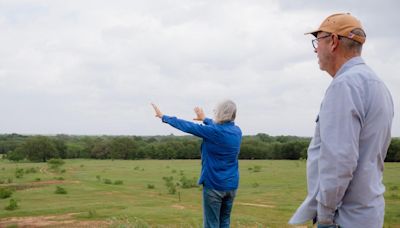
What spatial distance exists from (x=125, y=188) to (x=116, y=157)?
35162 millimetres

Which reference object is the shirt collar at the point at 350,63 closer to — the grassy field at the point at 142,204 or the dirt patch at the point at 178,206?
the grassy field at the point at 142,204

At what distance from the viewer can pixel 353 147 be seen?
6.72ft

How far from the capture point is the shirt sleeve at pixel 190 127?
3891mm

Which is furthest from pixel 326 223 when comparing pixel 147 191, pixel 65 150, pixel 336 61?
pixel 65 150

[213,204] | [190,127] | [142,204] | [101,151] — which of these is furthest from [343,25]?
[101,151]

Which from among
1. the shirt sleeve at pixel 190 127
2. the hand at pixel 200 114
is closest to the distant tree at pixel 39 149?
the hand at pixel 200 114

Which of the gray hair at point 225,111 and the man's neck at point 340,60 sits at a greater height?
the man's neck at point 340,60

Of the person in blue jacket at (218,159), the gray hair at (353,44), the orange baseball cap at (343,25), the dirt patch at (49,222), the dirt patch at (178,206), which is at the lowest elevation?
the dirt patch at (49,222)

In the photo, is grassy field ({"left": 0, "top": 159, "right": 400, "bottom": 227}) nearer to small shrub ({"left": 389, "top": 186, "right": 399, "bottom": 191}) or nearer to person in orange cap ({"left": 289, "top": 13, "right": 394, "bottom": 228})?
small shrub ({"left": 389, "top": 186, "right": 399, "bottom": 191})

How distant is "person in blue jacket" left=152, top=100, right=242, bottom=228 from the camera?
409 centimetres

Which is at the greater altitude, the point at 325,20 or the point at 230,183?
the point at 325,20

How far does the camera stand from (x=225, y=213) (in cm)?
435

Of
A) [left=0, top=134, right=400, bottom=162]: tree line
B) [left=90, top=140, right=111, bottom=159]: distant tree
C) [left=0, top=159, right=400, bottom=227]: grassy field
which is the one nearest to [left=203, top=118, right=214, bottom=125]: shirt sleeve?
[left=0, top=159, right=400, bottom=227]: grassy field

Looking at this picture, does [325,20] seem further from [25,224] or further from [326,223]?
[25,224]
